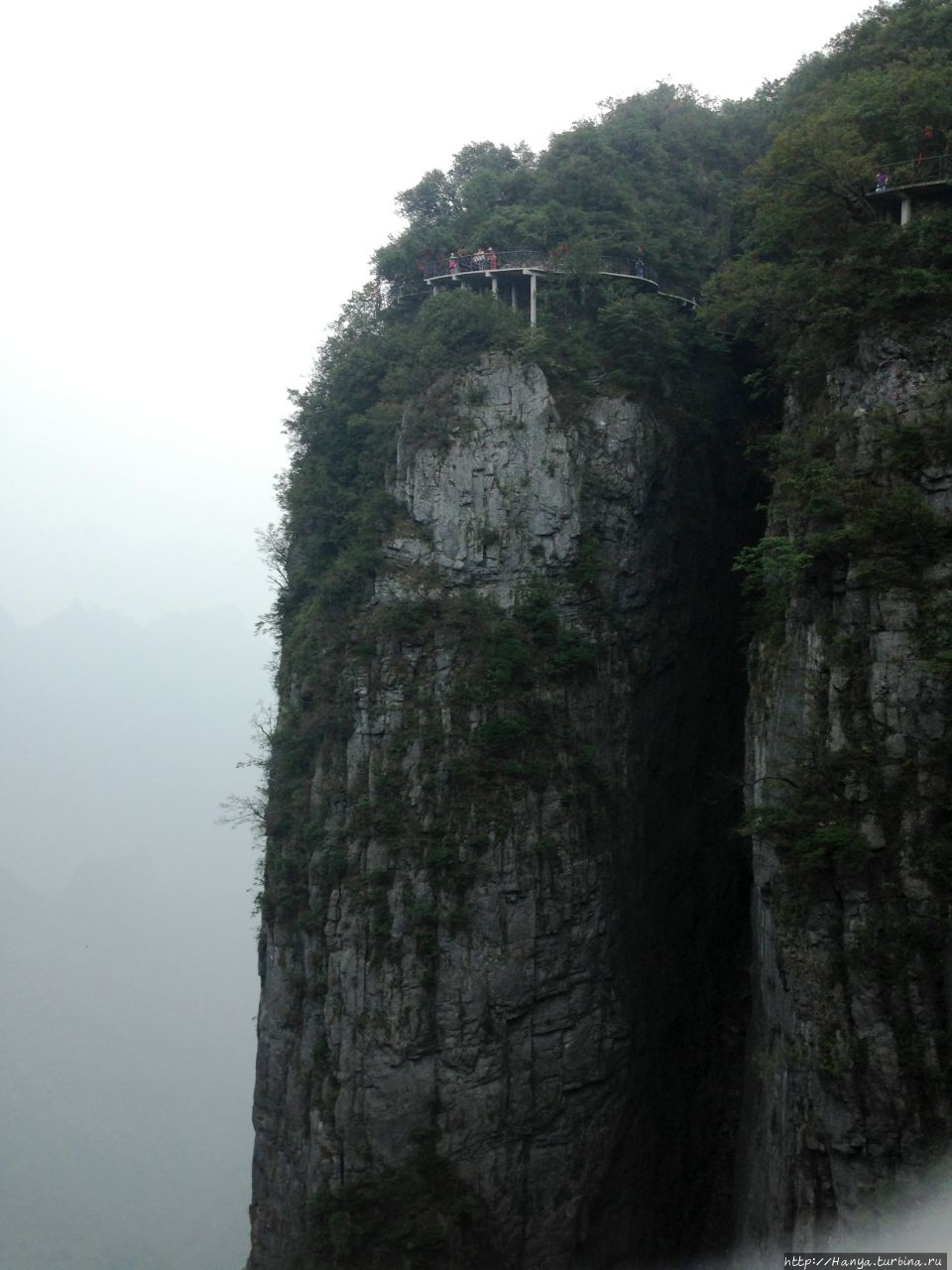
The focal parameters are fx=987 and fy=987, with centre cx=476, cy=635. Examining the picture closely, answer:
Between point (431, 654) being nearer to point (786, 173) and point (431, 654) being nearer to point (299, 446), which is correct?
point (299, 446)

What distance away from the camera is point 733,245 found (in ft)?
82.2

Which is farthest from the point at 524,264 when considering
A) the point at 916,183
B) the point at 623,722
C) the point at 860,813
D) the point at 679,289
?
the point at 860,813

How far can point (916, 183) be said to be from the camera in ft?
53.8

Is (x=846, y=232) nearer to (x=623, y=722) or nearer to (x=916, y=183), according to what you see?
(x=916, y=183)

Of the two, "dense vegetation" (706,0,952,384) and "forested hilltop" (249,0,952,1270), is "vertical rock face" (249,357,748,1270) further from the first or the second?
"dense vegetation" (706,0,952,384)

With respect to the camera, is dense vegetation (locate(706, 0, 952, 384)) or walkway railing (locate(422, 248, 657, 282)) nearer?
dense vegetation (locate(706, 0, 952, 384))

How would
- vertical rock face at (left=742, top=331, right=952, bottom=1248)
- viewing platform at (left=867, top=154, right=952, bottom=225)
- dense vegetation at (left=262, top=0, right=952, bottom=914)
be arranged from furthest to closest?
viewing platform at (left=867, top=154, right=952, bottom=225) → dense vegetation at (left=262, top=0, right=952, bottom=914) → vertical rock face at (left=742, top=331, right=952, bottom=1248)

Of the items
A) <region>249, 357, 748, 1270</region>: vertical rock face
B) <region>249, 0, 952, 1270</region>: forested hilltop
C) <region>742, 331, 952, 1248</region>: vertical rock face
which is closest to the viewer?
<region>742, 331, 952, 1248</region>: vertical rock face

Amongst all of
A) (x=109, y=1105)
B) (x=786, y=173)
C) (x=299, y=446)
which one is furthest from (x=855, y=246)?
(x=109, y=1105)

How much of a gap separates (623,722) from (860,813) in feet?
24.6

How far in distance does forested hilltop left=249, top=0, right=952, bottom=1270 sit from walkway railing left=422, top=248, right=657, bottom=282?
0.14 meters

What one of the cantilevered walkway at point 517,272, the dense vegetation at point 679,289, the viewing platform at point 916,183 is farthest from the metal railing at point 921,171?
the cantilevered walkway at point 517,272

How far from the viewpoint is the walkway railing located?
Answer: 2223 centimetres

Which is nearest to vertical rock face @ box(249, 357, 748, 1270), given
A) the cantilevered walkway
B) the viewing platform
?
the cantilevered walkway
